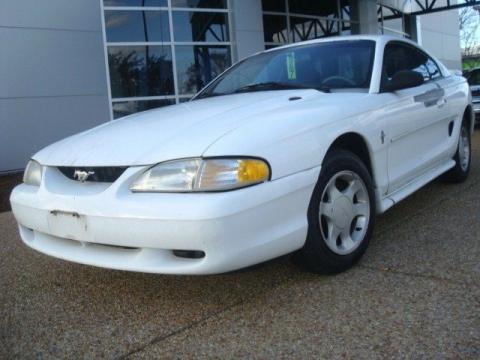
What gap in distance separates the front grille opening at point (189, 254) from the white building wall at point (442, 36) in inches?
871

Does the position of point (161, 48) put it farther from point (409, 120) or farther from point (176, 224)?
point (176, 224)

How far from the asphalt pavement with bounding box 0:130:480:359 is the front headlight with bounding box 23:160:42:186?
2.23ft

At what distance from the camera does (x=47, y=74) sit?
956cm

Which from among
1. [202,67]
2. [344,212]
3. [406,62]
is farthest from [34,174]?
[202,67]

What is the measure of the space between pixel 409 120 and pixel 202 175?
201 centimetres

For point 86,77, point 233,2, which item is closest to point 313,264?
point 86,77

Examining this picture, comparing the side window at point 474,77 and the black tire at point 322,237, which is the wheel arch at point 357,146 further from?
the side window at point 474,77

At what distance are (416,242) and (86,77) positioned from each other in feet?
25.8

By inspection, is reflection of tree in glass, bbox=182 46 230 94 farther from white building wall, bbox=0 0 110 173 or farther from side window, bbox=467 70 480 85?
side window, bbox=467 70 480 85

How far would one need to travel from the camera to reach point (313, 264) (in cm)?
299

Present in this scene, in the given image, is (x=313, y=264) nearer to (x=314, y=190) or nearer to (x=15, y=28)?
(x=314, y=190)

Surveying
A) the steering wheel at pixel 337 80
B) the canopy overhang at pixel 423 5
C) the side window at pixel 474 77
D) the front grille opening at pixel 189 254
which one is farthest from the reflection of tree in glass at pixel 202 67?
the canopy overhang at pixel 423 5

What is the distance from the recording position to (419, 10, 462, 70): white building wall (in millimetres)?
23125

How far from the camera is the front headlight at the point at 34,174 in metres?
3.22
